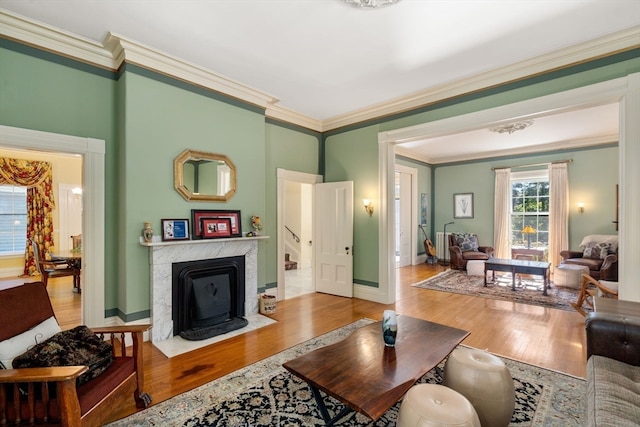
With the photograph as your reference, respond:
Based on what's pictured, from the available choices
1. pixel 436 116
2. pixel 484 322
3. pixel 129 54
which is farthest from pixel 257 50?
→ pixel 484 322

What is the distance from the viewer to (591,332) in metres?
2.12

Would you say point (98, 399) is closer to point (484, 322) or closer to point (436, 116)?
point (484, 322)

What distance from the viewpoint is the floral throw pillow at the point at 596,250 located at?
6000 mm

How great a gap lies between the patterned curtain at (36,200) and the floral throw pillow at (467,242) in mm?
10212

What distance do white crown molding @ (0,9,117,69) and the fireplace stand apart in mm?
2553

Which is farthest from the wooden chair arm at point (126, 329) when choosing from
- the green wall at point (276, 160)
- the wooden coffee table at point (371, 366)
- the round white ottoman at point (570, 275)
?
the round white ottoman at point (570, 275)

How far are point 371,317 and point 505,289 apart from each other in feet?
11.1

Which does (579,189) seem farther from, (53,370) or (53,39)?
(53,39)

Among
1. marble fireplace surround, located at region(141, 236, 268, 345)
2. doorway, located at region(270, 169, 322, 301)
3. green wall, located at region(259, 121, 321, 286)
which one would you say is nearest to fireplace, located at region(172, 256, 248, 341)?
marble fireplace surround, located at region(141, 236, 268, 345)

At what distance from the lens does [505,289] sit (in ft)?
19.3

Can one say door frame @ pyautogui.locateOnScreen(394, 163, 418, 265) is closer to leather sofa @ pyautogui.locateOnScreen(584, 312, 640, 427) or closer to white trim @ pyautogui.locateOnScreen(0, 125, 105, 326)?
leather sofa @ pyautogui.locateOnScreen(584, 312, 640, 427)

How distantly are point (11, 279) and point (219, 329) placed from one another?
611 centimetres

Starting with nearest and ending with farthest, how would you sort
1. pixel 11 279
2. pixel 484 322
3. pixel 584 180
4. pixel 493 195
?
pixel 484 322 < pixel 11 279 < pixel 584 180 < pixel 493 195

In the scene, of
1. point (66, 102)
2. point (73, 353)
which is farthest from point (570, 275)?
point (66, 102)
